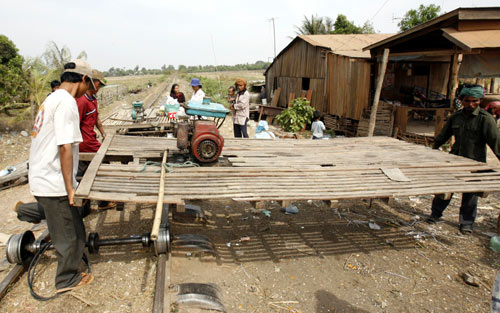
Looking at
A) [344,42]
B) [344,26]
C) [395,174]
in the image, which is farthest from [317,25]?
[395,174]

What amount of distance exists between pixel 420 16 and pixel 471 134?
24867mm

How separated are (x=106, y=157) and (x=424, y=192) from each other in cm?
410

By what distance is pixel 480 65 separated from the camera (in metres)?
8.97

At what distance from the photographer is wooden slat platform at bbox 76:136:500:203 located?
3305mm

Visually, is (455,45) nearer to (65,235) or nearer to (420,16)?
(65,235)

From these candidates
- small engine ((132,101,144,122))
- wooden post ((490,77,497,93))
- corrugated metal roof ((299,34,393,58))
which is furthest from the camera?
wooden post ((490,77,497,93))

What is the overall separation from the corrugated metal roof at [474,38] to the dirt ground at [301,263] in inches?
166

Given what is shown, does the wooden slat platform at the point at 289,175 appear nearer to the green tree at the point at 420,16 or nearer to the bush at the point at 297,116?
the bush at the point at 297,116

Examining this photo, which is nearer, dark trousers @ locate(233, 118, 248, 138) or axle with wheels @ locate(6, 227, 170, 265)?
axle with wheels @ locate(6, 227, 170, 265)

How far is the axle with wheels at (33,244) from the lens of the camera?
3.52 m

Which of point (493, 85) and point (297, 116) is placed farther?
point (493, 85)

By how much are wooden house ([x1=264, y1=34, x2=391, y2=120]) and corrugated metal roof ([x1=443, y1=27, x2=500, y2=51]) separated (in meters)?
3.55

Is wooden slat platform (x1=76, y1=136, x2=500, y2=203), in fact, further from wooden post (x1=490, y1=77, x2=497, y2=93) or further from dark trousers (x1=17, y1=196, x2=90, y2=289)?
wooden post (x1=490, y1=77, x2=497, y2=93)

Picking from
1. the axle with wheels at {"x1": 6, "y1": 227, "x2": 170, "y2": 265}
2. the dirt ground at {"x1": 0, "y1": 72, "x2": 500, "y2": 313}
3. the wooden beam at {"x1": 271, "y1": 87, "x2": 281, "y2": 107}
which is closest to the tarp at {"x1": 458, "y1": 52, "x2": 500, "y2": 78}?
the dirt ground at {"x1": 0, "y1": 72, "x2": 500, "y2": 313}
